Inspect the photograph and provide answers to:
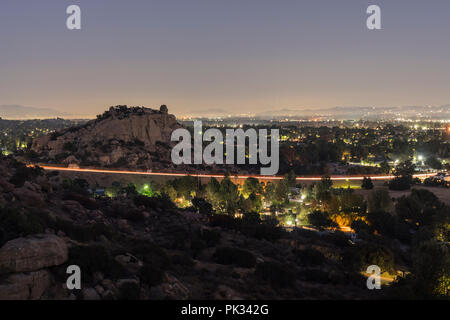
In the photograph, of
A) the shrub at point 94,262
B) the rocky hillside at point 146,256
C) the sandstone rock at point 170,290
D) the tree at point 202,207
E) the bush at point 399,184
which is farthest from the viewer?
the bush at point 399,184

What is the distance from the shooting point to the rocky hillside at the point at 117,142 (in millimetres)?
75188

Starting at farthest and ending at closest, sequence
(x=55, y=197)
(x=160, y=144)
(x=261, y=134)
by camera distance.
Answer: (x=261, y=134) → (x=160, y=144) → (x=55, y=197)

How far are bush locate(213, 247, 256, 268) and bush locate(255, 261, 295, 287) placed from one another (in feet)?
3.57

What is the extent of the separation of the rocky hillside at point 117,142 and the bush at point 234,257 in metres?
57.9

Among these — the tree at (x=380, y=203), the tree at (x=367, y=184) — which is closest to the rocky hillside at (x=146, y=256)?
the tree at (x=380, y=203)

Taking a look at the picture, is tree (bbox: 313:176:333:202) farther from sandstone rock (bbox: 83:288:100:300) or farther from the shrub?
sandstone rock (bbox: 83:288:100:300)

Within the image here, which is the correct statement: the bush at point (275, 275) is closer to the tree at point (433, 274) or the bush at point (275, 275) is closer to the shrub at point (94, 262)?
the tree at point (433, 274)

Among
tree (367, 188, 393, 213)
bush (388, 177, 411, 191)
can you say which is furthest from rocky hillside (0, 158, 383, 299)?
A: bush (388, 177, 411, 191)

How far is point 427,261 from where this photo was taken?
54.9 ft

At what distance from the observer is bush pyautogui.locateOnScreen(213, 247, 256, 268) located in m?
16.8

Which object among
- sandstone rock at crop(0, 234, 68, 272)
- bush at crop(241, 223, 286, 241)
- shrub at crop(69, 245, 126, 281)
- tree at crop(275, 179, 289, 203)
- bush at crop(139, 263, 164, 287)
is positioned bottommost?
tree at crop(275, 179, 289, 203)
